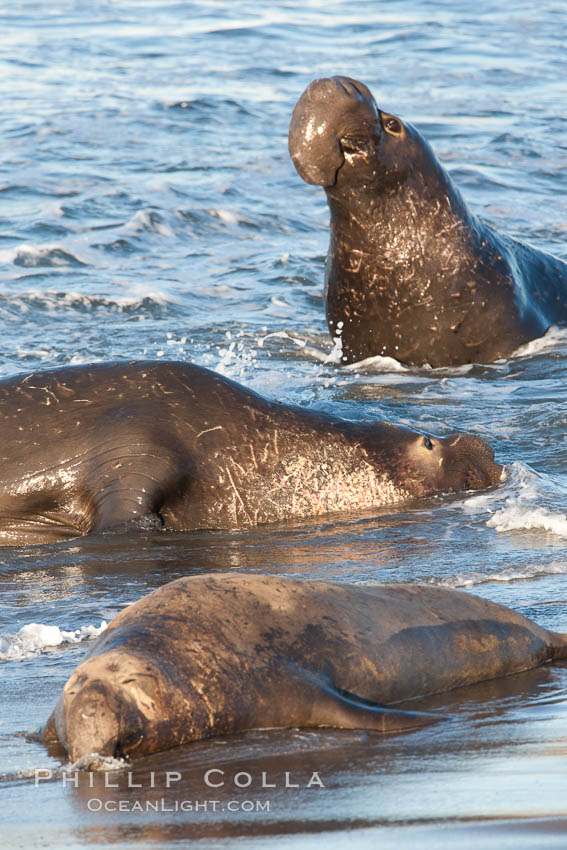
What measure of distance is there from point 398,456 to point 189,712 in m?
3.58

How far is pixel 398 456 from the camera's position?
717 cm

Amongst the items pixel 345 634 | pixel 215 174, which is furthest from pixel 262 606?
pixel 215 174

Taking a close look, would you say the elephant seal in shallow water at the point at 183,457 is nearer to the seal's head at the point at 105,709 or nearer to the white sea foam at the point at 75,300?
the seal's head at the point at 105,709

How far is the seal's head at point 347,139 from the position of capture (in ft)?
29.0

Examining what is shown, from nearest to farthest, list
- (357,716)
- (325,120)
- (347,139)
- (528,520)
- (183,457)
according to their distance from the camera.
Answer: (357,716) < (528,520) < (183,457) < (325,120) < (347,139)

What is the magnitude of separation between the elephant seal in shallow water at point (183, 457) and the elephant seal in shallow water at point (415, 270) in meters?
2.74

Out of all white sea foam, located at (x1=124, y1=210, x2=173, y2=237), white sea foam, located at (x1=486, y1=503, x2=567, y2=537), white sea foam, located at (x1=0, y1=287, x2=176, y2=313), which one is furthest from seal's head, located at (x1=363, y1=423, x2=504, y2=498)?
white sea foam, located at (x1=124, y1=210, x2=173, y2=237)

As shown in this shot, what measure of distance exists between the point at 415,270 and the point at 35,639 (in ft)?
18.4

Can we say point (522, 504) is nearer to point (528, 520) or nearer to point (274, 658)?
point (528, 520)

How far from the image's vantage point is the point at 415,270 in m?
9.87

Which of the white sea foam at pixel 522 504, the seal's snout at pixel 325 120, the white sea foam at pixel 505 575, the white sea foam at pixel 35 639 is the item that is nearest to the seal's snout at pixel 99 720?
the white sea foam at pixel 35 639

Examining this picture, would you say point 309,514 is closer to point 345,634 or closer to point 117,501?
point 117,501

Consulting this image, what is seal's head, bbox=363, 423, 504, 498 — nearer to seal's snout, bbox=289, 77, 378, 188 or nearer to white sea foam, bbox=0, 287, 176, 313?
seal's snout, bbox=289, 77, 378, 188

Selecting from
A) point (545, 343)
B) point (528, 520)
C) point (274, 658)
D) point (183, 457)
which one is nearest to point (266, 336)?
point (545, 343)
